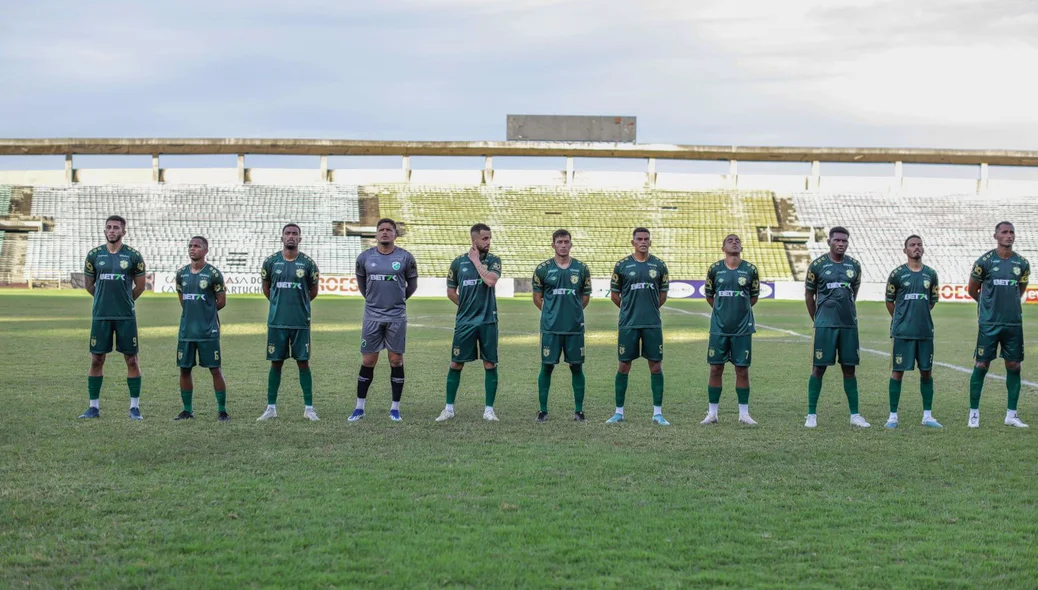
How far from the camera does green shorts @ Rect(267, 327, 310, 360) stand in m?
10.8

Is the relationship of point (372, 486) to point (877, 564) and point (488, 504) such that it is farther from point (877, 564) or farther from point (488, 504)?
point (877, 564)

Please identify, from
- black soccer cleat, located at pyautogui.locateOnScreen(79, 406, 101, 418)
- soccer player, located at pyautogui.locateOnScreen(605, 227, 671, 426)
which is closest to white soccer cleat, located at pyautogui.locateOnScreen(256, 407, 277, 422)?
black soccer cleat, located at pyautogui.locateOnScreen(79, 406, 101, 418)

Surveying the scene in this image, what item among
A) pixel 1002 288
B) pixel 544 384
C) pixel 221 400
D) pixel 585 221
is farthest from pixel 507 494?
pixel 585 221

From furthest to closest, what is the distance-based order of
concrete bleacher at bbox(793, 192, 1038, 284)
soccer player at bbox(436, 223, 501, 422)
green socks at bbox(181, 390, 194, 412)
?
concrete bleacher at bbox(793, 192, 1038, 284), soccer player at bbox(436, 223, 501, 422), green socks at bbox(181, 390, 194, 412)

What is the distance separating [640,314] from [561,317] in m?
0.87

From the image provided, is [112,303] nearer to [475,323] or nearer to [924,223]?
[475,323]

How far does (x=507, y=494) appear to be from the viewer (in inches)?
278

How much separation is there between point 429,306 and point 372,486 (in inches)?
1195

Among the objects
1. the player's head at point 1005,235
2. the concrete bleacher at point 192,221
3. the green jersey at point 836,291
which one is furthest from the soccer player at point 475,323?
the concrete bleacher at point 192,221

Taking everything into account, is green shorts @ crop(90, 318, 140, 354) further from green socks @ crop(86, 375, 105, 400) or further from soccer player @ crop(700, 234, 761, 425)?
soccer player @ crop(700, 234, 761, 425)

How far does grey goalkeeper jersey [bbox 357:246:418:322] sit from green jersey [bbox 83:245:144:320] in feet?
8.32

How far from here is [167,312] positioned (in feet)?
103

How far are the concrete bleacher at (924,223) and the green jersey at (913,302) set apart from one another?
44723 mm

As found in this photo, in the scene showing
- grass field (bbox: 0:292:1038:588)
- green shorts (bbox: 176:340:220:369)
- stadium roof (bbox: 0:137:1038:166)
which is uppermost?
stadium roof (bbox: 0:137:1038:166)
